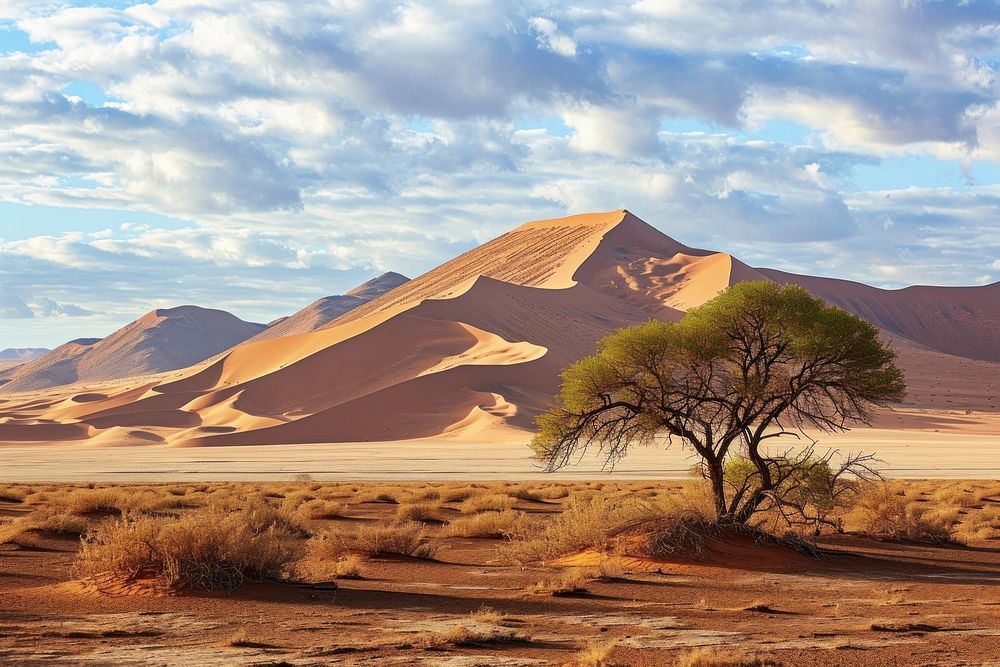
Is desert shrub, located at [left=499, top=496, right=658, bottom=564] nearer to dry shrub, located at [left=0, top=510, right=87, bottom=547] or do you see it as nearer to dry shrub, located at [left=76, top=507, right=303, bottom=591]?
dry shrub, located at [left=76, top=507, right=303, bottom=591]

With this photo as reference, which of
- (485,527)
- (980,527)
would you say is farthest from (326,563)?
(980,527)

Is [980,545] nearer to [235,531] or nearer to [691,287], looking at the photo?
[235,531]

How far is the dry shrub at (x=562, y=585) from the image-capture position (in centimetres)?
1541

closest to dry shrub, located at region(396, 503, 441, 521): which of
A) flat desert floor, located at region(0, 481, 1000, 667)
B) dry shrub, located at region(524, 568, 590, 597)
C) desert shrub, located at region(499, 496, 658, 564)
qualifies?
flat desert floor, located at region(0, 481, 1000, 667)

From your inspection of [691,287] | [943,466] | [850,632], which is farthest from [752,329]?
[691,287]

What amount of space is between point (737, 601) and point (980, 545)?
10.9m

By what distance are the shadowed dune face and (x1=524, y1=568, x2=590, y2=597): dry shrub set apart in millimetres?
57461

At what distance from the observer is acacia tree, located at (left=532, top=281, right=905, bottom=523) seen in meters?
20.4

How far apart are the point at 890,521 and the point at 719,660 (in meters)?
15.6

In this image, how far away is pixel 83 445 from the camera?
76688 mm

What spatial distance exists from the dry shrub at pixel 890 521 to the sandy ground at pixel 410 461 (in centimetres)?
1878

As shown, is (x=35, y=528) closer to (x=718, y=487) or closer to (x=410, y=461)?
(x=718, y=487)

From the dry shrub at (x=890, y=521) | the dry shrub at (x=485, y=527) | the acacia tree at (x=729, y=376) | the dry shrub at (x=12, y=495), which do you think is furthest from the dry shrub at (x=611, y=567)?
the dry shrub at (x=12, y=495)

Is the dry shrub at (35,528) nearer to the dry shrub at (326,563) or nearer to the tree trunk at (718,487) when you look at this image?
the dry shrub at (326,563)
